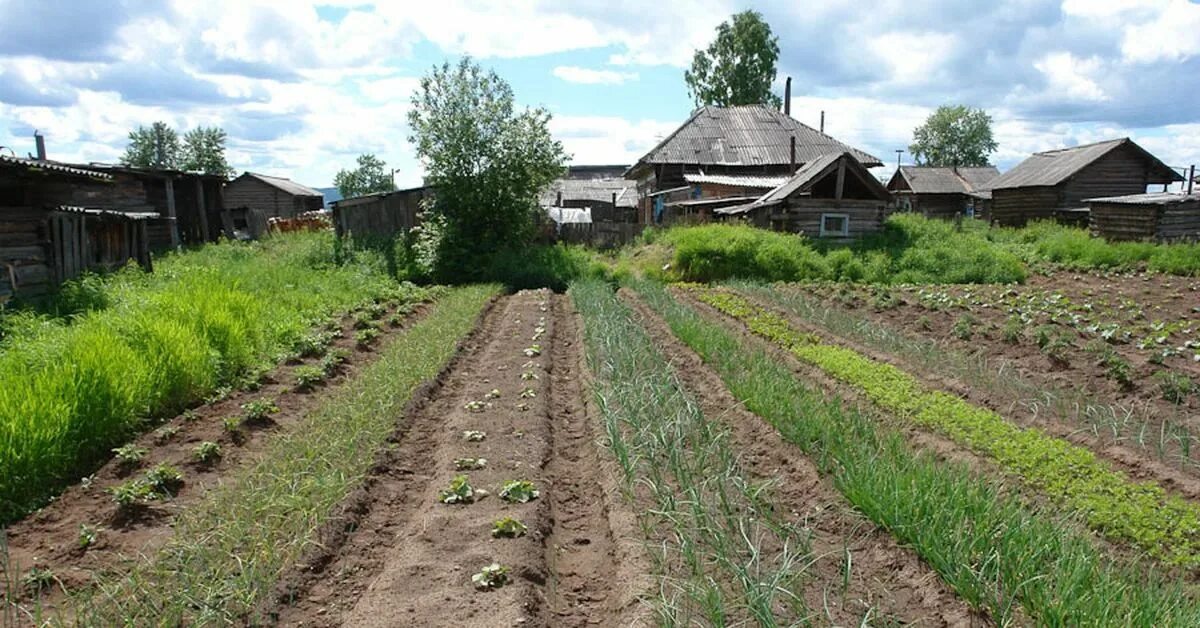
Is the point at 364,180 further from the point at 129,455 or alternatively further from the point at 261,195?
the point at 129,455

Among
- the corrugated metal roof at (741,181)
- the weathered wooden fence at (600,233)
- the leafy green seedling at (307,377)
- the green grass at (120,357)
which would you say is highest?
the corrugated metal roof at (741,181)

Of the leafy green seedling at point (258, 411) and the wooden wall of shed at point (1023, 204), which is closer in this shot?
the leafy green seedling at point (258, 411)

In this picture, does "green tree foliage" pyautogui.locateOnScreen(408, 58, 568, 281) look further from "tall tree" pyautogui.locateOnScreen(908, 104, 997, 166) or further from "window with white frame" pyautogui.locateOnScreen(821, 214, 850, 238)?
"tall tree" pyautogui.locateOnScreen(908, 104, 997, 166)

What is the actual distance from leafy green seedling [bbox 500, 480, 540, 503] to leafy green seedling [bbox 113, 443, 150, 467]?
305 centimetres

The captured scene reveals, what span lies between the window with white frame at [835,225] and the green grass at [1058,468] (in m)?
14.3

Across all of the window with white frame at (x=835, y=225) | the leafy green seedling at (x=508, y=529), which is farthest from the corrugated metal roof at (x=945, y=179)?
the leafy green seedling at (x=508, y=529)

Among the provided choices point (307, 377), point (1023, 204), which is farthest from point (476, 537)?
point (1023, 204)

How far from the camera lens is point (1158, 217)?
23734mm

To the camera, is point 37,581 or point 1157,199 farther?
point 1157,199

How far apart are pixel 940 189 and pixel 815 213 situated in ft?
98.7

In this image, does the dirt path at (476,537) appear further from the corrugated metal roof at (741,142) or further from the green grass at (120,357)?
the corrugated metal roof at (741,142)

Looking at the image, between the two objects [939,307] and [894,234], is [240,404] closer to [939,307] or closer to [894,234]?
[939,307]

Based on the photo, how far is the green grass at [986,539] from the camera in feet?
11.0

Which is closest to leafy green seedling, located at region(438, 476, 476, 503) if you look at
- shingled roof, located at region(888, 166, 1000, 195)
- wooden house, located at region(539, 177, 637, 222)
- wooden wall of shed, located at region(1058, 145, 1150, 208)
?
wooden house, located at region(539, 177, 637, 222)
